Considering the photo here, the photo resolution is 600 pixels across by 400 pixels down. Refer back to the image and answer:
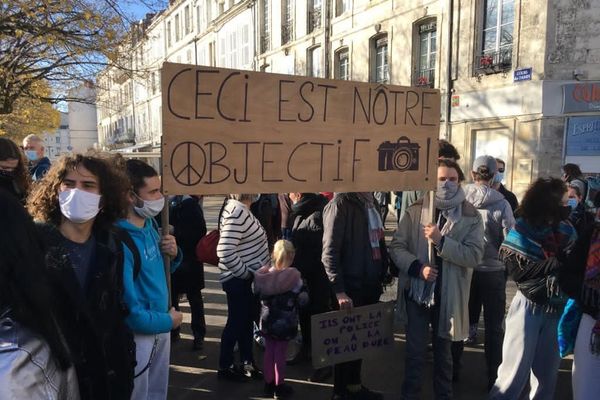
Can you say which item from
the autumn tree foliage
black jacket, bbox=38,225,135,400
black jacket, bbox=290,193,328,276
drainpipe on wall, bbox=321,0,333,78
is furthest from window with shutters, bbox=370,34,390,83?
black jacket, bbox=38,225,135,400

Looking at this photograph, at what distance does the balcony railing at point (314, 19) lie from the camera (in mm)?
17531

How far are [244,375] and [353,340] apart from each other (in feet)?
3.68

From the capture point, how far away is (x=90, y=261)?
1868mm

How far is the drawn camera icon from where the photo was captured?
2.92 m

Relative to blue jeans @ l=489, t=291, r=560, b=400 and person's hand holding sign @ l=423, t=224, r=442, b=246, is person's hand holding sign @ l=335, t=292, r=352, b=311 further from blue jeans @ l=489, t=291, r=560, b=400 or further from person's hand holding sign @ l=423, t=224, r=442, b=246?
blue jeans @ l=489, t=291, r=560, b=400

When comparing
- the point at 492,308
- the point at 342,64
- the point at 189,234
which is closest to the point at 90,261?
the point at 189,234

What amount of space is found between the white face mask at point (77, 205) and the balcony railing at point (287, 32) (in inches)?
729

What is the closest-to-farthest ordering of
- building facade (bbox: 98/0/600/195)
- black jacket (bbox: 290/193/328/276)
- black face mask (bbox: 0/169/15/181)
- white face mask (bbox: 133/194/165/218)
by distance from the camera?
white face mask (bbox: 133/194/165/218), black face mask (bbox: 0/169/15/181), black jacket (bbox: 290/193/328/276), building facade (bbox: 98/0/600/195)

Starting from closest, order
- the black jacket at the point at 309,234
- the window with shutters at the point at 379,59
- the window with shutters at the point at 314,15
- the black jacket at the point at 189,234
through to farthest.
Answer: the black jacket at the point at 309,234
the black jacket at the point at 189,234
the window with shutters at the point at 379,59
the window with shutters at the point at 314,15

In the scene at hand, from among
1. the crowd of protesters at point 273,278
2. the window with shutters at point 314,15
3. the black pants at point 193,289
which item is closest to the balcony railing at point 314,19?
the window with shutters at point 314,15

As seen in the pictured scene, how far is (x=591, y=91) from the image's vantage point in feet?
33.9

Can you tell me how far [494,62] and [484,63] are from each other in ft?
0.87

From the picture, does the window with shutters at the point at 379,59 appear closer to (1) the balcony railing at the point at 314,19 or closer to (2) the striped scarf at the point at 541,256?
(1) the balcony railing at the point at 314,19

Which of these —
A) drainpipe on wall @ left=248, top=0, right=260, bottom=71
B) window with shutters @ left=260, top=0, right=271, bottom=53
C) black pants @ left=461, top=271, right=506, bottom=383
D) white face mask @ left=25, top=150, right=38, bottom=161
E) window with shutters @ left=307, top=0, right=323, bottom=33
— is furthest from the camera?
drainpipe on wall @ left=248, top=0, right=260, bottom=71
